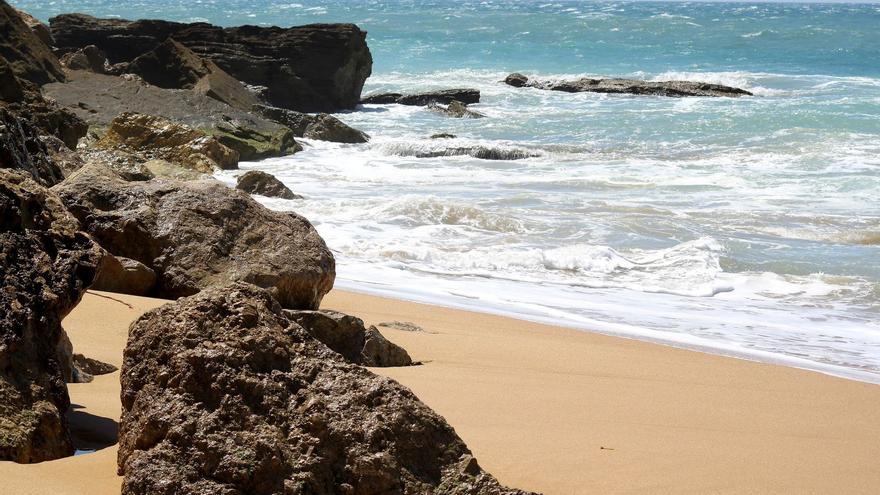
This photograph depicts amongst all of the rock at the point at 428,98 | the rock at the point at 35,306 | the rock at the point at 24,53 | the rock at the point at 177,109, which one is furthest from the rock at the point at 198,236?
the rock at the point at 428,98

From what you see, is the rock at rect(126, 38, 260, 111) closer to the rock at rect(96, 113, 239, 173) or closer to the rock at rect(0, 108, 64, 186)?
the rock at rect(96, 113, 239, 173)

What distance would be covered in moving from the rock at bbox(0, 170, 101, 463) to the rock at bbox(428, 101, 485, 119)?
2186 centimetres

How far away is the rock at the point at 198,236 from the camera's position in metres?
5.72

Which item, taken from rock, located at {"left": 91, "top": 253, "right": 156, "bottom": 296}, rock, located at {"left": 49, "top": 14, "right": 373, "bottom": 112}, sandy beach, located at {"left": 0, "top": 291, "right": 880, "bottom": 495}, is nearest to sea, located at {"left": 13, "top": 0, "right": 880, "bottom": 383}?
rock, located at {"left": 49, "top": 14, "right": 373, "bottom": 112}

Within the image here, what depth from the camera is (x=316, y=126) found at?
1991 cm

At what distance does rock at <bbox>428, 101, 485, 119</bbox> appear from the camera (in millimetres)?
25141

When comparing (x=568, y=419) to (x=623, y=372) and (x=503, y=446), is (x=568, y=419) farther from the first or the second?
(x=623, y=372)

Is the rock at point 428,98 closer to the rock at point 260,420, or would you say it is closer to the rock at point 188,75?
the rock at point 188,75

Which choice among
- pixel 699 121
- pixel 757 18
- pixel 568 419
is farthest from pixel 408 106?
pixel 757 18

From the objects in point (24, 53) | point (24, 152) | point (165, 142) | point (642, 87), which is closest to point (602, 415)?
point (24, 152)

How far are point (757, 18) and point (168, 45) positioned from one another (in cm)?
5284

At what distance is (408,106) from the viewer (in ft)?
89.6

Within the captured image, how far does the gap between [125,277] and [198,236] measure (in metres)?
0.42

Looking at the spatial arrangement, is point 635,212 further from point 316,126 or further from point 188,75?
point 188,75
